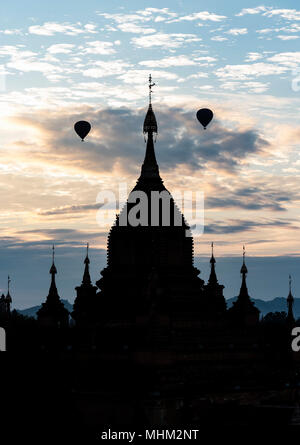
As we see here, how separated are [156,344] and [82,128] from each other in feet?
72.3

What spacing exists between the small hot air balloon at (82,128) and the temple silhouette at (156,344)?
7.72 meters

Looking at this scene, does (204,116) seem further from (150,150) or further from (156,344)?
(156,344)

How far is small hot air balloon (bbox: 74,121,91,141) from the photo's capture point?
7912 cm

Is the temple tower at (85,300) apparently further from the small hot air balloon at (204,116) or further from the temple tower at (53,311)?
the small hot air balloon at (204,116)

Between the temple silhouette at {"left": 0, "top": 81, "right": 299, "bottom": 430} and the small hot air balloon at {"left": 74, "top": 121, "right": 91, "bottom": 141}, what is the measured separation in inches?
304

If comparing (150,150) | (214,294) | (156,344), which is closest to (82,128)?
(150,150)

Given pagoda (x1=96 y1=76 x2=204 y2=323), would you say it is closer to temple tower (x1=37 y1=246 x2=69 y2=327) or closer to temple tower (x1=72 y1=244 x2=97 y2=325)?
temple tower (x1=72 y1=244 x2=97 y2=325)

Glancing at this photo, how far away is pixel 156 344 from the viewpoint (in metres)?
64.8

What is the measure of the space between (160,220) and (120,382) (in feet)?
40.7

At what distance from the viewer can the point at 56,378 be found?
6544cm

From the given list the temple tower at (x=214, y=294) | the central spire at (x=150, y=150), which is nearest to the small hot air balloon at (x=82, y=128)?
the central spire at (x=150, y=150)

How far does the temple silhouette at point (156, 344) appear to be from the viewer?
6269cm

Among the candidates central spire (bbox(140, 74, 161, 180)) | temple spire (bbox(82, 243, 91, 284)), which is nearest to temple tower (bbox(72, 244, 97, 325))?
temple spire (bbox(82, 243, 91, 284))
